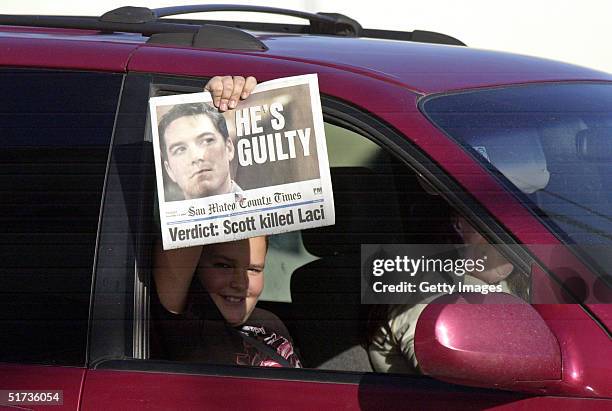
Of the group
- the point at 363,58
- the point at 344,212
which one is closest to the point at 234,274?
the point at 344,212

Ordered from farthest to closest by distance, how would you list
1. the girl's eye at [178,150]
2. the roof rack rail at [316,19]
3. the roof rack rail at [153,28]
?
the roof rack rail at [316,19] < the roof rack rail at [153,28] < the girl's eye at [178,150]

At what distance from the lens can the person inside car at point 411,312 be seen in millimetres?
1885

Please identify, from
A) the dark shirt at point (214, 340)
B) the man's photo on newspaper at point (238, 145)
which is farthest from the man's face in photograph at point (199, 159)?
the dark shirt at point (214, 340)

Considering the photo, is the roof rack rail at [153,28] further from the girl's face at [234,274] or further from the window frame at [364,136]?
the girl's face at [234,274]

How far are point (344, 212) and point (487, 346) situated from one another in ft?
2.11

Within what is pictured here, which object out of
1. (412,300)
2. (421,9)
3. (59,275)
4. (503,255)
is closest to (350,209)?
(412,300)

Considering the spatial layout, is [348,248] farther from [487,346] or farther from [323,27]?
[323,27]

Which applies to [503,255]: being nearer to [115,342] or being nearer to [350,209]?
[350,209]

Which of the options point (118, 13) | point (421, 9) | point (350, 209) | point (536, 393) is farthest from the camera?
point (421, 9)

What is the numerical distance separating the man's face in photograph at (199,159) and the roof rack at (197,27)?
281mm

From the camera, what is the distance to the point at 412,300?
6.86 feet

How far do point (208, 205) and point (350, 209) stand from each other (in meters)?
0.41

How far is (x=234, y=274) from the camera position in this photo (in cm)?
219

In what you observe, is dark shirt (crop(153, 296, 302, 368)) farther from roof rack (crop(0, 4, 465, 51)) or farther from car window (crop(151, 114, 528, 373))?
roof rack (crop(0, 4, 465, 51))
